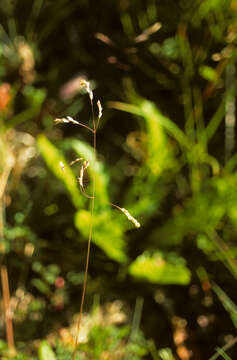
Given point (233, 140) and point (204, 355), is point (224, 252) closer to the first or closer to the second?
point (204, 355)

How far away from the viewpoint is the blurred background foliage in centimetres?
125

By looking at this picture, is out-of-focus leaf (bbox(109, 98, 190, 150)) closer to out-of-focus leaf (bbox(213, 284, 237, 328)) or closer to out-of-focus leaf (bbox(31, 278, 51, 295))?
out-of-focus leaf (bbox(213, 284, 237, 328))

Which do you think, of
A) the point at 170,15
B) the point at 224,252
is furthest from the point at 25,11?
the point at 224,252

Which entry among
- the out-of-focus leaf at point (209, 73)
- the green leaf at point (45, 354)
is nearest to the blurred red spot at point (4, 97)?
the out-of-focus leaf at point (209, 73)

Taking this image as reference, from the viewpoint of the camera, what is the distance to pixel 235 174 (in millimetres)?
1276

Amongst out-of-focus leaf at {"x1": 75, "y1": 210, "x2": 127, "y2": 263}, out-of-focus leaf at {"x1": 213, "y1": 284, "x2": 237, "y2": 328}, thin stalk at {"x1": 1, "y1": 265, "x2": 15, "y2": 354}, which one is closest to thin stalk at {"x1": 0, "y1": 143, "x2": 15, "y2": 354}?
thin stalk at {"x1": 1, "y1": 265, "x2": 15, "y2": 354}

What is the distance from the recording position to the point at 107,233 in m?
1.26

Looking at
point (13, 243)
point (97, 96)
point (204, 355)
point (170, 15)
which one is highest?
point (170, 15)

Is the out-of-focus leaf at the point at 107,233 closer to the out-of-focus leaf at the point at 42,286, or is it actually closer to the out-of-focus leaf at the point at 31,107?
the out-of-focus leaf at the point at 42,286

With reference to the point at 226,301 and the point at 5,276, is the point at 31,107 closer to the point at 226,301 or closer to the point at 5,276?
the point at 5,276

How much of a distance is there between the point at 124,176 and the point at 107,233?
27 cm

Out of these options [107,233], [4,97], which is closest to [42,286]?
[107,233]

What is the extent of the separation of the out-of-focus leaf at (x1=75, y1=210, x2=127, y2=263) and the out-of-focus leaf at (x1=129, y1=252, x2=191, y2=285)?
2.3 inches

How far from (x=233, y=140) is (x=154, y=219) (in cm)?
34
